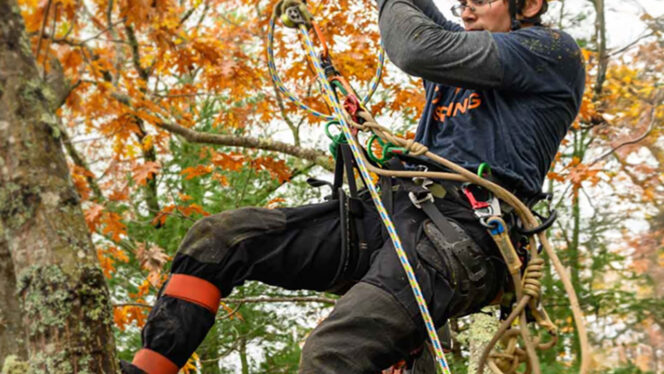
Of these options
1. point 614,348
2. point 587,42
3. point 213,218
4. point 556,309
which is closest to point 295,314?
point 556,309

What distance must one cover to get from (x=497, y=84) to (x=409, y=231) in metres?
0.58

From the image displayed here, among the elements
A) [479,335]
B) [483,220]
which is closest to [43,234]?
[483,220]

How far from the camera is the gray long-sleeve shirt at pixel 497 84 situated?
2102 mm

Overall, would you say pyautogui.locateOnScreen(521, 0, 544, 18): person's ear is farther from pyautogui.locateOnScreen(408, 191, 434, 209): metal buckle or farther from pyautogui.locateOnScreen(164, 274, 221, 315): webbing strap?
pyautogui.locateOnScreen(164, 274, 221, 315): webbing strap

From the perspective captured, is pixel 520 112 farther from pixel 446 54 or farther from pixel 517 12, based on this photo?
pixel 517 12

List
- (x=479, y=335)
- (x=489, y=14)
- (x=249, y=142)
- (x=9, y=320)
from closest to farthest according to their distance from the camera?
(x=489, y=14) → (x=9, y=320) → (x=479, y=335) → (x=249, y=142)

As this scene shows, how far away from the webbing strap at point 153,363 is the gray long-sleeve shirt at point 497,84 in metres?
1.13

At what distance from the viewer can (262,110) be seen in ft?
20.8

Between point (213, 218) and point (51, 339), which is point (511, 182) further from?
point (51, 339)

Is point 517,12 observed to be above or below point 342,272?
above

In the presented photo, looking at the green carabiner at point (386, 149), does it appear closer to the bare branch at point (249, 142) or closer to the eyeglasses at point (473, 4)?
the eyeglasses at point (473, 4)

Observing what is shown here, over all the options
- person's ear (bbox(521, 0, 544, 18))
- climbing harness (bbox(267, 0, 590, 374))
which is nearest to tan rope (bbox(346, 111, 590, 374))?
Answer: climbing harness (bbox(267, 0, 590, 374))

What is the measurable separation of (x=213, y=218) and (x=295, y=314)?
489cm

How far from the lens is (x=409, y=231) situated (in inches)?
80.0
